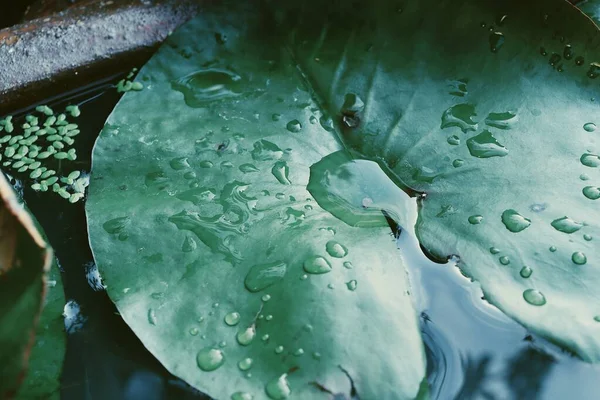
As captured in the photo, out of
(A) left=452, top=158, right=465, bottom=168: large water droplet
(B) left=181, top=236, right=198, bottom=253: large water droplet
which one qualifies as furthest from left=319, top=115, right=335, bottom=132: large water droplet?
(B) left=181, top=236, right=198, bottom=253: large water droplet

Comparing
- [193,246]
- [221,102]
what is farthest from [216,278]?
[221,102]

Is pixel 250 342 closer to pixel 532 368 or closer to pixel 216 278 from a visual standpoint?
pixel 216 278

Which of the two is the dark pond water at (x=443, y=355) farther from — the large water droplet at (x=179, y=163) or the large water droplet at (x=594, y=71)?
the large water droplet at (x=594, y=71)

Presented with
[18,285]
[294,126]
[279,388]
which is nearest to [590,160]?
[294,126]

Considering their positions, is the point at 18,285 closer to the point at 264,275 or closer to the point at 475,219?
the point at 264,275

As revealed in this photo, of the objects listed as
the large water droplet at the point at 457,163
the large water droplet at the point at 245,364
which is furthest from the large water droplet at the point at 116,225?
the large water droplet at the point at 457,163

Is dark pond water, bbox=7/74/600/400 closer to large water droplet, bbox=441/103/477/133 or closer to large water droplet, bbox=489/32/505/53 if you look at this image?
large water droplet, bbox=441/103/477/133
